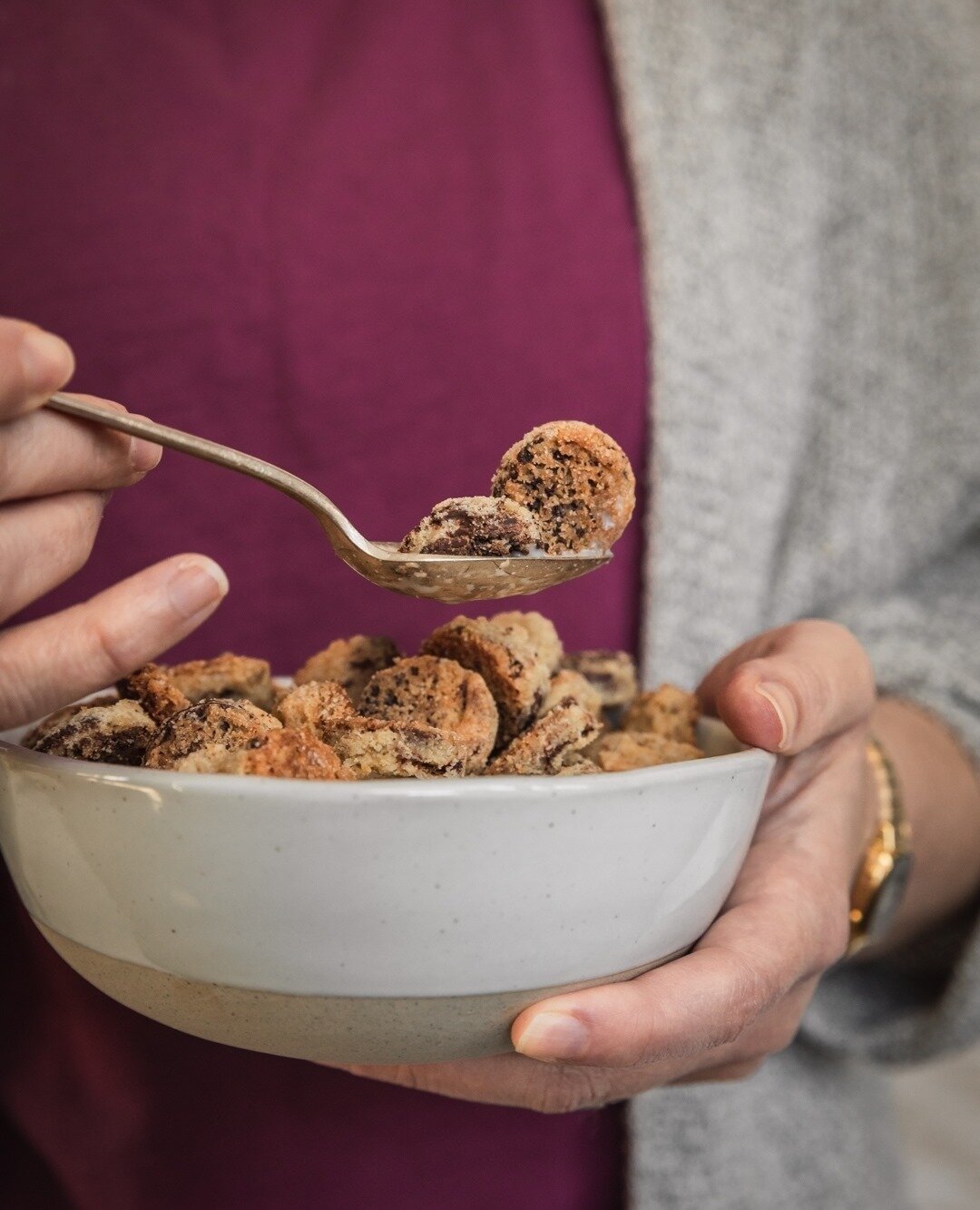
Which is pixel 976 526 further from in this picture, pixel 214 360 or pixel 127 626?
pixel 127 626

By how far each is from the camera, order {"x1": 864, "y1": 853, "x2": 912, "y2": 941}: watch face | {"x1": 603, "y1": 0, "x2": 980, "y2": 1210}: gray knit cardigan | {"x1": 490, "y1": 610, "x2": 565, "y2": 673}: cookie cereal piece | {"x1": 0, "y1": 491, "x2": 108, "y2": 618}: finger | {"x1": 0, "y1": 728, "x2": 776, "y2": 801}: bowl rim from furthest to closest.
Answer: {"x1": 603, "y1": 0, "x2": 980, "y2": 1210}: gray knit cardigan
{"x1": 864, "y1": 853, "x2": 912, "y2": 941}: watch face
{"x1": 490, "y1": 610, "x2": 565, "y2": 673}: cookie cereal piece
{"x1": 0, "y1": 491, "x2": 108, "y2": 618}: finger
{"x1": 0, "y1": 728, "x2": 776, "y2": 801}: bowl rim

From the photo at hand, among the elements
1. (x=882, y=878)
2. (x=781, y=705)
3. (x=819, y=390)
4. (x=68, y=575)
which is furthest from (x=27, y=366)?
(x=819, y=390)

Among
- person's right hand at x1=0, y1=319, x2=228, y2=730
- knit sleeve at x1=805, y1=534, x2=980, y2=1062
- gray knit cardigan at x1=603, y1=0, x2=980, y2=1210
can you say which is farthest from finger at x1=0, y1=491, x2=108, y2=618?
knit sleeve at x1=805, y1=534, x2=980, y2=1062

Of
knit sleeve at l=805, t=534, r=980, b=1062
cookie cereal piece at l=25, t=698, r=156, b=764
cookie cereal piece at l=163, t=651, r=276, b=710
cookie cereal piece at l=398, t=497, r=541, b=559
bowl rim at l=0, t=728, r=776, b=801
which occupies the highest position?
cookie cereal piece at l=398, t=497, r=541, b=559

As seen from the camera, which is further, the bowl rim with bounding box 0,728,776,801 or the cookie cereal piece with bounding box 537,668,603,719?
the cookie cereal piece with bounding box 537,668,603,719

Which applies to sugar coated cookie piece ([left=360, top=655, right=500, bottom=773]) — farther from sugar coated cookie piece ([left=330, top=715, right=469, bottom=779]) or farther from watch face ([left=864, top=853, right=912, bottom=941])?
watch face ([left=864, top=853, right=912, bottom=941])

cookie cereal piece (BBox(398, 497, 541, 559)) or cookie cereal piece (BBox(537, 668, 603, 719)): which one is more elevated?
cookie cereal piece (BBox(398, 497, 541, 559))
